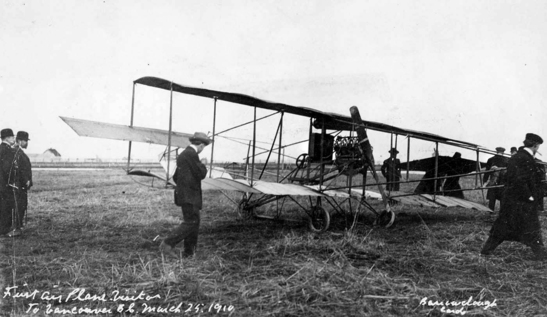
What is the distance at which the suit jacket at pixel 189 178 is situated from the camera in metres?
6.19

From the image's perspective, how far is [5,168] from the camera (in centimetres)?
764

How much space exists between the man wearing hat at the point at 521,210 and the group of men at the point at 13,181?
27.3 feet

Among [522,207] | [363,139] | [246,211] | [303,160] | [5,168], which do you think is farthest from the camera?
[246,211]

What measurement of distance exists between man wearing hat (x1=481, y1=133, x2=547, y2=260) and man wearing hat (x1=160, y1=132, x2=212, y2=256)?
178 inches

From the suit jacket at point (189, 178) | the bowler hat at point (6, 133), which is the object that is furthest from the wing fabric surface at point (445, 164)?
the bowler hat at point (6, 133)

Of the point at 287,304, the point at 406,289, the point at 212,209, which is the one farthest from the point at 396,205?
the point at 287,304

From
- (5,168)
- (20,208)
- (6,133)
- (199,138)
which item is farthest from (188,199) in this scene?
(6,133)

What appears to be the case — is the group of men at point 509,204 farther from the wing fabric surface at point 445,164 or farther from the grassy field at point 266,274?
the wing fabric surface at point 445,164

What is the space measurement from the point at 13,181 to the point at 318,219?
628 cm

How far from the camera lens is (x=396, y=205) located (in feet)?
43.3

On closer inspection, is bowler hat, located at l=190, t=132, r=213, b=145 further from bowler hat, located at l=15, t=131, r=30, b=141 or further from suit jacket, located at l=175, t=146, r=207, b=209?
bowler hat, located at l=15, t=131, r=30, b=141

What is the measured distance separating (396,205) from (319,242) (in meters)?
7.02

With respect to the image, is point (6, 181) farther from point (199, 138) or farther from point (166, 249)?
point (199, 138)

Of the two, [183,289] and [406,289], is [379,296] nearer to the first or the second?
[406,289]
